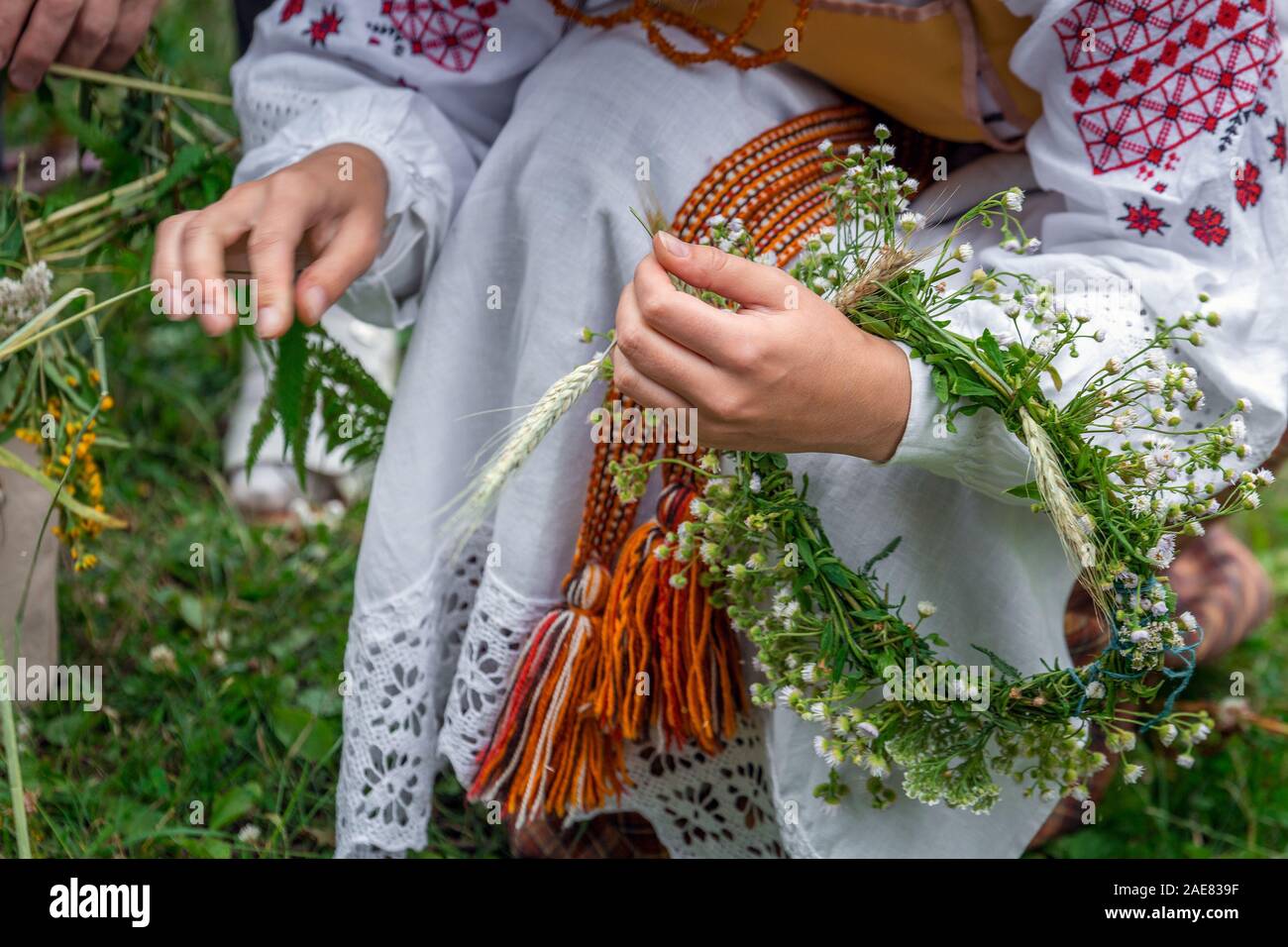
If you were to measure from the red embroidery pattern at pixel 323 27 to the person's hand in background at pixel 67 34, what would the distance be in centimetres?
23

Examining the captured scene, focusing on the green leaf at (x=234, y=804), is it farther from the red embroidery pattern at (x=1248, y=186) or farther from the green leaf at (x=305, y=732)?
the red embroidery pattern at (x=1248, y=186)

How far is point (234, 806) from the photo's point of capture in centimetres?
141

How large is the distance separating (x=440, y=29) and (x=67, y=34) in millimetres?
400

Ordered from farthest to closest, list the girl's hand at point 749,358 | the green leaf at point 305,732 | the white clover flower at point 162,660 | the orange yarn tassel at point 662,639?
the white clover flower at point 162,660 < the green leaf at point 305,732 < the orange yarn tassel at point 662,639 < the girl's hand at point 749,358

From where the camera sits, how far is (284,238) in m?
0.97

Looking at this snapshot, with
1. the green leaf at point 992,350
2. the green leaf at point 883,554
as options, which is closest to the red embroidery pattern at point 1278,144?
the green leaf at point 992,350

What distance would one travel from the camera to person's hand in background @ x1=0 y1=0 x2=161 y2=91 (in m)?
1.19

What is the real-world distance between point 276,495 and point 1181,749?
1485 millimetres

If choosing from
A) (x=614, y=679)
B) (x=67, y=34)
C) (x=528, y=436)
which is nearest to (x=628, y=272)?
(x=528, y=436)

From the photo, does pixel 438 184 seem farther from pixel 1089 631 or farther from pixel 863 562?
pixel 1089 631

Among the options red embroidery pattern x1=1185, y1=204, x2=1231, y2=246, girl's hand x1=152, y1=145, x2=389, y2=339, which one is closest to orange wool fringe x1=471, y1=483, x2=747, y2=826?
girl's hand x1=152, y1=145, x2=389, y2=339

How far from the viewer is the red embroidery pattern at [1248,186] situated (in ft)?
3.25

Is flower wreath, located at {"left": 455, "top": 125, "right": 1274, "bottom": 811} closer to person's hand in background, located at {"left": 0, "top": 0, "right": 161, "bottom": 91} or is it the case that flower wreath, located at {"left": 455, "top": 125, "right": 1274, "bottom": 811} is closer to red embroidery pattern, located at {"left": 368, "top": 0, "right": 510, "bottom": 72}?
red embroidery pattern, located at {"left": 368, "top": 0, "right": 510, "bottom": 72}

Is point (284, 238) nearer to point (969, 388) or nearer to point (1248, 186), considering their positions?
point (969, 388)
